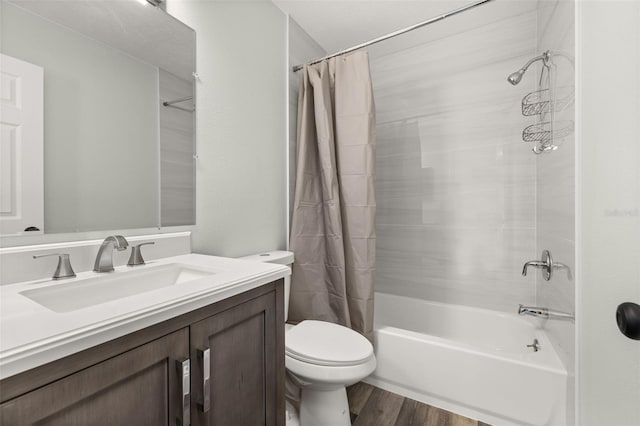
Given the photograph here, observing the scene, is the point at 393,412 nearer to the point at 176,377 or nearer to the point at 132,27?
the point at 176,377

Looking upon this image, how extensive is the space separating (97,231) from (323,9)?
1.77 meters

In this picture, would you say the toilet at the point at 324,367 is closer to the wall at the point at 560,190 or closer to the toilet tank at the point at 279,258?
the toilet tank at the point at 279,258

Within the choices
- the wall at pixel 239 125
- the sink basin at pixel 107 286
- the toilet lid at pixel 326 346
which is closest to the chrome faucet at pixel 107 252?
the sink basin at pixel 107 286

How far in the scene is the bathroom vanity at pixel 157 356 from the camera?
48 cm

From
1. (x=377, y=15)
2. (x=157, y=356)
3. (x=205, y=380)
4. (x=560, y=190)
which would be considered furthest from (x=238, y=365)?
(x=377, y=15)

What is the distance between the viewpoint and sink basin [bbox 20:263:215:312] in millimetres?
781

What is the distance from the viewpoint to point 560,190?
137 cm

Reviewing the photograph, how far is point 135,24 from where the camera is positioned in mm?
1112

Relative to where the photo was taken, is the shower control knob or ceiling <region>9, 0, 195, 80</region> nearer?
the shower control knob

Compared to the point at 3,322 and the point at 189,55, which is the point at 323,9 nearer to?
the point at 189,55

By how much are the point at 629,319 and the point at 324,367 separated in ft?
3.52

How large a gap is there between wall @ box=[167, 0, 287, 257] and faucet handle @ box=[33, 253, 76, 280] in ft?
1.61

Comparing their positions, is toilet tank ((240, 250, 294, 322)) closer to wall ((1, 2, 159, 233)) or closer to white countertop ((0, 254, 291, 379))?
wall ((1, 2, 159, 233))

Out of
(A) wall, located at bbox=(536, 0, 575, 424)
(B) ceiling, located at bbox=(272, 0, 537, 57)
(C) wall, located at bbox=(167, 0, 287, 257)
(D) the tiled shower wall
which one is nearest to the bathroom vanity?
(C) wall, located at bbox=(167, 0, 287, 257)
